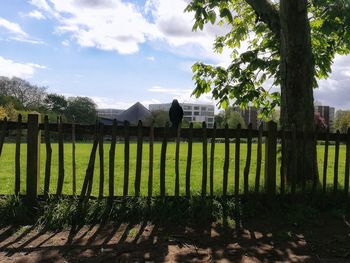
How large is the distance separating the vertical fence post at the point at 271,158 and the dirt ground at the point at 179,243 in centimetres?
114

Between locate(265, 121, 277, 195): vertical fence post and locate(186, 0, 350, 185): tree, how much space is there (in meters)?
0.43

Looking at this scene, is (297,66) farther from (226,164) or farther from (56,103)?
(56,103)

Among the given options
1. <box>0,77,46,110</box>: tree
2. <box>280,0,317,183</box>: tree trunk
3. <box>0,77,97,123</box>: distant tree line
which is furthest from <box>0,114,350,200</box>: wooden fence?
<box>0,77,46,110</box>: tree

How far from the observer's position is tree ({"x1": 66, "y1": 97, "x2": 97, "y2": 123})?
11231cm

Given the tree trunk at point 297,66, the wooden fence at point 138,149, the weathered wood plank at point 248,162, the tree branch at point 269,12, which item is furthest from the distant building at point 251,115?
the weathered wood plank at point 248,162

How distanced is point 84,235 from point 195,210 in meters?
1.95

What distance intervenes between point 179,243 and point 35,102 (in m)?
94.1

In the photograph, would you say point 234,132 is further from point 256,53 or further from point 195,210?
point 256,53

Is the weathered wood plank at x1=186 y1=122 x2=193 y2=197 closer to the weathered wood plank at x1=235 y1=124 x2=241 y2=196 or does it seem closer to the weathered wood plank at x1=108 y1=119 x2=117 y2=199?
the weathered wood plank at x1=235 y1=124 x2=241 y2=196

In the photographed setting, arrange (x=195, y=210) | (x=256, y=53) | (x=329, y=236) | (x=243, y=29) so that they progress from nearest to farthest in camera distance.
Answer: (x=329, y=236) < (x=195, y=210) < (x=256, y=53) < (x=243, y=29)

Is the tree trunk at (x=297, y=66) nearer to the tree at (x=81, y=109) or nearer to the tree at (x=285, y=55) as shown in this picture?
the tree at (x=285, y=55)

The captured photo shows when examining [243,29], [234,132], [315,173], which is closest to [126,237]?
[234,132]

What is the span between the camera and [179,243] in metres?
6.02

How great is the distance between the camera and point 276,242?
20.6 ft
